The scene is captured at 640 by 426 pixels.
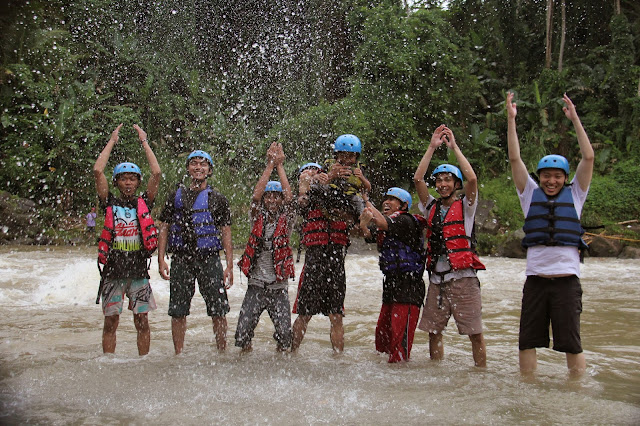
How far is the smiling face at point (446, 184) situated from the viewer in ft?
14.9

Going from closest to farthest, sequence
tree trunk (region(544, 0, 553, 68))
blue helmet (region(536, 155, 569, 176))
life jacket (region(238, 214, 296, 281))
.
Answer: blue helmet (region(536, 155, 569, 176)) < life jacket (region(238, 214, 296, 281)) < tree trunk (region(544, 0, 553, 68))

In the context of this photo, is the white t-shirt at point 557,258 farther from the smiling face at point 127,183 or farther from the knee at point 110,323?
the knee at point 110,323

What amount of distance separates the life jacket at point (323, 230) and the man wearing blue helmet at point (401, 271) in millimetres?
210

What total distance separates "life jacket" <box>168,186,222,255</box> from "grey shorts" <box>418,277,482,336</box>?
1789 millimetres

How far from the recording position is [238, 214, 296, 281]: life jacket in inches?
189

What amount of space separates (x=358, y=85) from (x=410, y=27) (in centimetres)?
301

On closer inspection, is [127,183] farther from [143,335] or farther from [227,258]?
[143,335]

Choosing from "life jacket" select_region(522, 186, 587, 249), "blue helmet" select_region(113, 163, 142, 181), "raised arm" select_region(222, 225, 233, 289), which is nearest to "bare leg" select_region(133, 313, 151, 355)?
"raised arm" select_region(222, 225, 233, 289)

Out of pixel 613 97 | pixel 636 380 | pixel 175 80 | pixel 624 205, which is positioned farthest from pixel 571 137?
pixel 636 380

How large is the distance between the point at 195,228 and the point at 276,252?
0.68m

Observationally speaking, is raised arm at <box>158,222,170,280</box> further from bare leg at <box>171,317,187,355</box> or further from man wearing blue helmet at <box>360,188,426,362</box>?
man wearing blue helmet at <box>360,188,426,362</box>

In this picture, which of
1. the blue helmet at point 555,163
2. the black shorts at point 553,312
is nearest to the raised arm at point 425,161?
the blue helmet at point 555,163

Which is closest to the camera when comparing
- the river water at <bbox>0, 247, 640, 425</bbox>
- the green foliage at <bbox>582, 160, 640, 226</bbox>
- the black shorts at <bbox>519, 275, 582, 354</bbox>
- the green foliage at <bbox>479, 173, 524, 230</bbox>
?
the river water at <bbox>0, 247, 640, 425</bbox>

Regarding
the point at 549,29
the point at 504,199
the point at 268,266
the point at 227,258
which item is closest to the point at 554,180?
the point at 268,266
